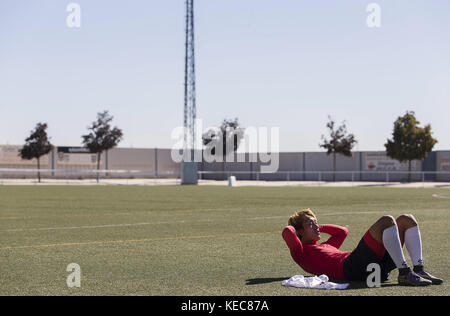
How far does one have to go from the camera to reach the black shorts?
683cm

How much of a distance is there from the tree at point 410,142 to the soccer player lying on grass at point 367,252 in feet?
195

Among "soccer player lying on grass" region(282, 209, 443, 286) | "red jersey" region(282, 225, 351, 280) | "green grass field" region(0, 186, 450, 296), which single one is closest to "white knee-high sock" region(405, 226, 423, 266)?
"soccer player lying on grass" region(282, 209, 443, 286)

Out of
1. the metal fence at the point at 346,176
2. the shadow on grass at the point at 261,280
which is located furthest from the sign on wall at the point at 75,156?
the shadow on grass at the point at 261,280

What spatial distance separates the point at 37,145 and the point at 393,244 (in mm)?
68816

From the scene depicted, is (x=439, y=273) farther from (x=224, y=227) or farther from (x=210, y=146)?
(x=210, y=146)

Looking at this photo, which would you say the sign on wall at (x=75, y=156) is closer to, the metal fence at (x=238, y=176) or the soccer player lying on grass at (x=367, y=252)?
the metal fence at (x=238, y=176)

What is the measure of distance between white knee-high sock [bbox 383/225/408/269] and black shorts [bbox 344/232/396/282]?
0.12 metres

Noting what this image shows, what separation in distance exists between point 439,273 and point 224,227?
7.46 meters

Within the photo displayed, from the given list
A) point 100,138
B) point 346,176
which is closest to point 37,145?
point 100,138

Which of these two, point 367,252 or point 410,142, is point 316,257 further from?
point 410,142

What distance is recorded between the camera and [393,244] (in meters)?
6.68

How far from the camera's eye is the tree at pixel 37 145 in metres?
71.2

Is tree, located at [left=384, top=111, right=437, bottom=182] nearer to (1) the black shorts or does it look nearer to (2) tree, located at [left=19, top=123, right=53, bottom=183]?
(2) tree, located at [left=19, top=123, right=53, bottom=183]
